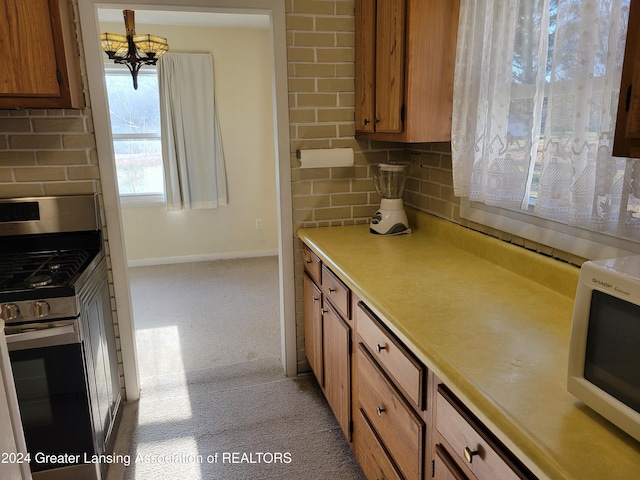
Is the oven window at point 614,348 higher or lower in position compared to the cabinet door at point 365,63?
lower

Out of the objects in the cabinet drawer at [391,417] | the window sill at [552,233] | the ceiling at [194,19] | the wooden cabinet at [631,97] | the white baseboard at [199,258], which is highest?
the ceiling at [194,19]

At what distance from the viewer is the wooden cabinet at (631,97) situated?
2.89 feet

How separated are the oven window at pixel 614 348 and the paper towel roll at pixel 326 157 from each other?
168cm

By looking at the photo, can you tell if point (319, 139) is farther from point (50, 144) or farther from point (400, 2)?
point (50, 144)

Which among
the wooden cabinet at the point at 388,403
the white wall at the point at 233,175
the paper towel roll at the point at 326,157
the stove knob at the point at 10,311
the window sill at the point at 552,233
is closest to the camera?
the wooden cabinet at the point at 388,403

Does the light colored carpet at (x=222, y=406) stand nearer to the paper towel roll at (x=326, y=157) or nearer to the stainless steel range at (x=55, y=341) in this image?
the stainless steel range at (x=55, y=341)

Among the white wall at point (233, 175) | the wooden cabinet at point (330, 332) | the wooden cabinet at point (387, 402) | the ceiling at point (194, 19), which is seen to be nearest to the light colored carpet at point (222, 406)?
the wooden cabinet at point (330, 332)

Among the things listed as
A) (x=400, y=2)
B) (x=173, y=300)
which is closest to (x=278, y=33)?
(x=400, y=2)

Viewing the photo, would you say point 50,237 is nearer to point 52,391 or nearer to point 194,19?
point 52,391

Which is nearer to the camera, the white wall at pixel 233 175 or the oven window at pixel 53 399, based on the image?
the oven window at pixel 53 399

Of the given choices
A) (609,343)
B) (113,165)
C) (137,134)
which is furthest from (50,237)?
(137,134)

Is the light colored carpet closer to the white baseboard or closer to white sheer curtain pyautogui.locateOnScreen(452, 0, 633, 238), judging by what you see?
the white baseboard

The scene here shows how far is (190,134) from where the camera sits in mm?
4746

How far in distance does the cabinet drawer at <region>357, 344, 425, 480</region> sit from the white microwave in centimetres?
50
